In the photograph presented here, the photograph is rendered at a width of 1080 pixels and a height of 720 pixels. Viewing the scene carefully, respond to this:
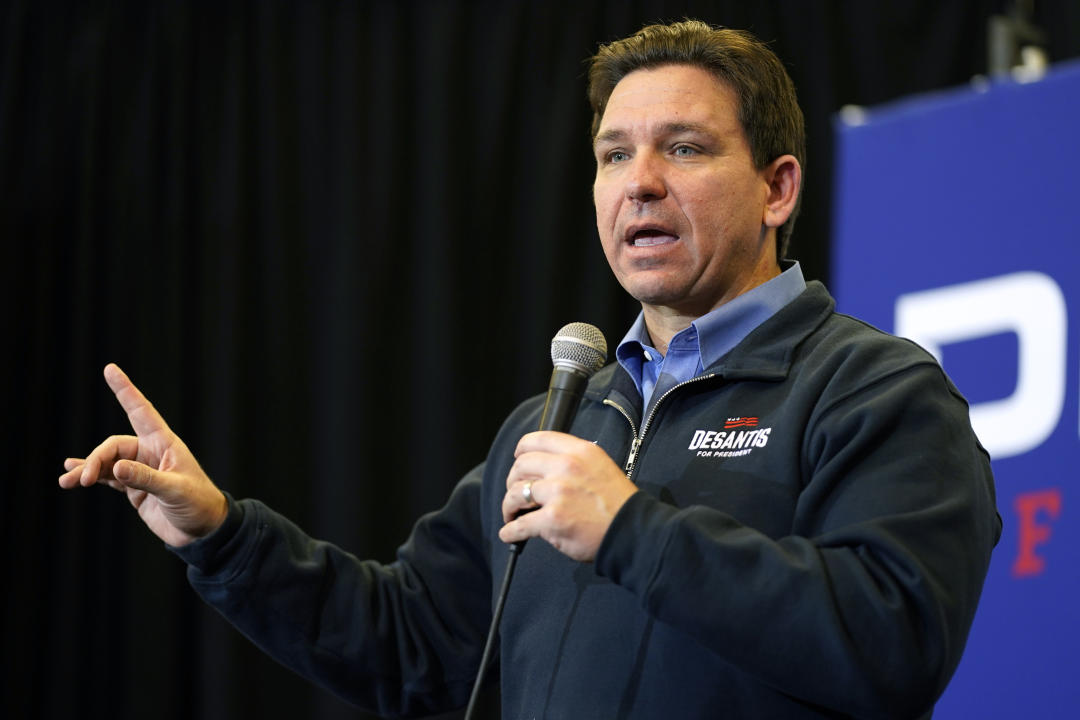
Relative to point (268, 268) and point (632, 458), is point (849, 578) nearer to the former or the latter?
point (632, 458)

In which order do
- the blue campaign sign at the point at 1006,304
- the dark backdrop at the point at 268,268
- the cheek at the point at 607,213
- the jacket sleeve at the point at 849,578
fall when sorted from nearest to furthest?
the jacket sleeve at the point at 849,578
the cheek at the point at 607,213
the blue campaign sign at the point at 1006,304
the dark backdrop at the point at 268,268

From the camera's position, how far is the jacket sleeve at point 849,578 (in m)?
1.39

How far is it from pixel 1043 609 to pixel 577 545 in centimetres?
112

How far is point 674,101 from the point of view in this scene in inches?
76.2

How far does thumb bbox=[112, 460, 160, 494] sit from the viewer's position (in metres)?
1.80

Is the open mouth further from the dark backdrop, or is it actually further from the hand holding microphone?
the dark backdrop

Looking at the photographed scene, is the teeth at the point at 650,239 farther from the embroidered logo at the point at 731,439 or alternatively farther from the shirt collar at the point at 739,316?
the embroidered logo at the point at 731,439

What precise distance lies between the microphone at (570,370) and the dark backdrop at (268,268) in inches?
75.6

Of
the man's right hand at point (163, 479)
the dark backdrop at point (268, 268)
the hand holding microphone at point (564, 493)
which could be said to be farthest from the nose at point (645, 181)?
the dark backdrop at point (268, 268)

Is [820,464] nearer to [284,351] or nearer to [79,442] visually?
[284,351]

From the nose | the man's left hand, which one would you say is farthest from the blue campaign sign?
the man's left hand

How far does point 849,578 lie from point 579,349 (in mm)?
500

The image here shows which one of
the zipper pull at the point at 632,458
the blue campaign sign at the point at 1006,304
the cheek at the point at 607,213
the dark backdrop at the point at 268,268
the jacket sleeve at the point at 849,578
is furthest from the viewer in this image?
the dark backdrop at the point at 268,268

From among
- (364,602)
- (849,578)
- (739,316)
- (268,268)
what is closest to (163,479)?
(364,602)
